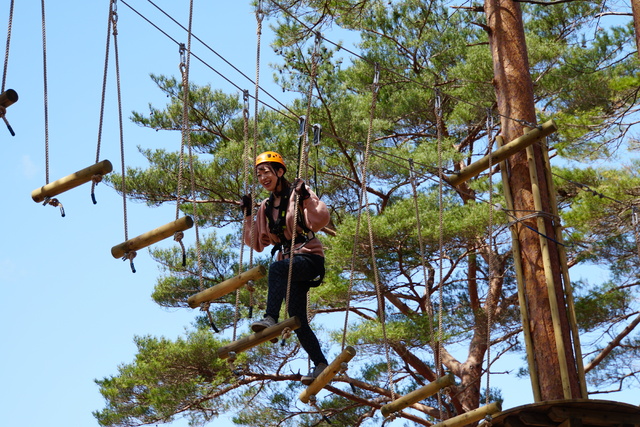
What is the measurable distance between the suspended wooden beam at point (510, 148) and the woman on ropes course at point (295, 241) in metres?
1.24

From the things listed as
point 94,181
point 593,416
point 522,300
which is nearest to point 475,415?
point 593,416

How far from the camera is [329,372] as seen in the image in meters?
4.69

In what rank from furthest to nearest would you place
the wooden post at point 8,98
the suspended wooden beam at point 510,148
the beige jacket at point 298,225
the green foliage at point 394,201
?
1. the green foliage at point 394,201
2. the suspended wooden beam at point 510,148
3. the beige jacket at point 298,225
4. the wooden post at point 8,98

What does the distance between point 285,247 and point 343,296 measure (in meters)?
5.32

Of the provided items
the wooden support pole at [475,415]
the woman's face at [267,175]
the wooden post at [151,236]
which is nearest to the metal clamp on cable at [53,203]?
the wooden post at [151,236]

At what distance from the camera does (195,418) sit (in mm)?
10672

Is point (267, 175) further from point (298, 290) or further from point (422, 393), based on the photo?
point (422, 393)

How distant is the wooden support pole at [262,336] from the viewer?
4.55 m

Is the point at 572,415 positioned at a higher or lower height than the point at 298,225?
lower

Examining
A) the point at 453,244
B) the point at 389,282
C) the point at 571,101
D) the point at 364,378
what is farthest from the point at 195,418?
the point at 571,101

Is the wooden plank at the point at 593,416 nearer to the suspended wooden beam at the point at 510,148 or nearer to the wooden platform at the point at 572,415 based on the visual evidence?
the wooden platform at the point at 572,415

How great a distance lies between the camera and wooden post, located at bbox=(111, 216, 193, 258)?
454cm

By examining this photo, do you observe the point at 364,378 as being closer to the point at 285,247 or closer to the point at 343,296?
the point at 343,296

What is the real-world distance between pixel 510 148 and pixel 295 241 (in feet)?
5.19
